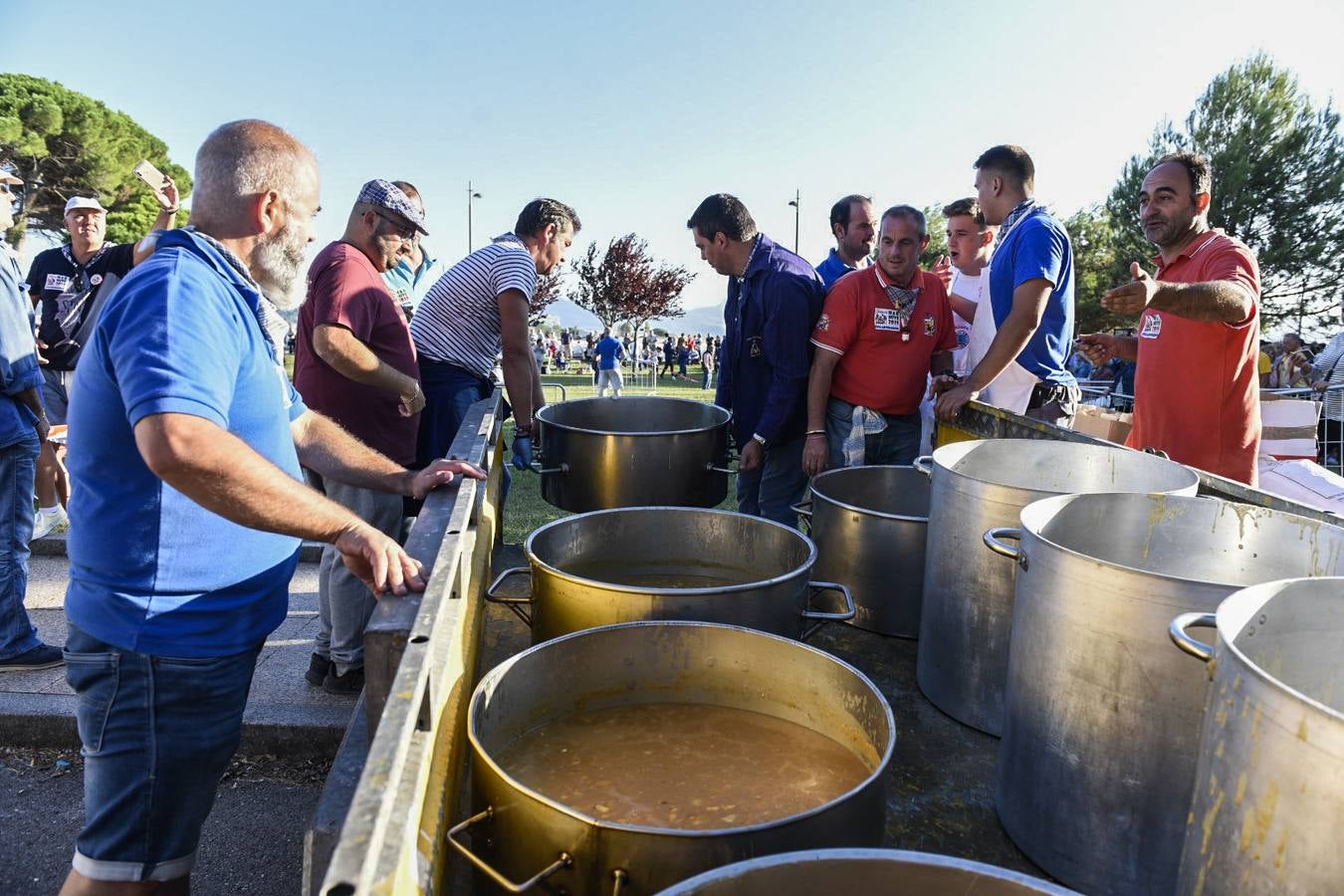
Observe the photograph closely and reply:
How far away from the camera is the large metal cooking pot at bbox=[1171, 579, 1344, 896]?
0.77 m

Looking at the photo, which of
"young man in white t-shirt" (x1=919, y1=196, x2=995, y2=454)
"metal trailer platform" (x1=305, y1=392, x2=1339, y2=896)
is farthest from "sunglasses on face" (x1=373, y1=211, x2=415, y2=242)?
"young man in white t-shirt" (x1=919, y1=196, x2=995, y2=454)

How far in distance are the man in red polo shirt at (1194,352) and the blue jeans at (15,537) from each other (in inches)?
176

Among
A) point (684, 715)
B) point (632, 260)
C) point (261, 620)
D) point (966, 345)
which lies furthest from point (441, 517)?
point (632, 260)

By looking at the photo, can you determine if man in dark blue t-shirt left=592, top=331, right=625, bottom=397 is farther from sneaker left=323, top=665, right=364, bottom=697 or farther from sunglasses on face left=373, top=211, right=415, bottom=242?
sneaker left=323, top=665, right=364, bottom=697

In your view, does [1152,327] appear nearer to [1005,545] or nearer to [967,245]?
[967,245]

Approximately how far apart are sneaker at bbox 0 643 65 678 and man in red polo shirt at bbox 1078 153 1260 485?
4575 millimetres

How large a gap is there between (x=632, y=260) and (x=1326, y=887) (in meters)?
34.2

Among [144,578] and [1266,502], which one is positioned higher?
[1266,502]

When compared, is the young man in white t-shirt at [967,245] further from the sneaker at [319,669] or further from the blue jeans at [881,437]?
the sneaker at [319,669]

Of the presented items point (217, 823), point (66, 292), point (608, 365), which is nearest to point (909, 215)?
point (217, 823)

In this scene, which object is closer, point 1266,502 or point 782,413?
point 1266,502

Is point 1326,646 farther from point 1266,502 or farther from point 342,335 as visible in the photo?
point 342,335

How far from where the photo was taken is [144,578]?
1.73 m

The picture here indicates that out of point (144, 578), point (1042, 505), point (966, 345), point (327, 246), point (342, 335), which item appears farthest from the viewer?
point (966, 345)
